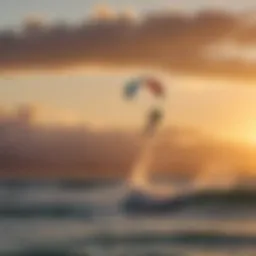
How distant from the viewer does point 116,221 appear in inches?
47.6

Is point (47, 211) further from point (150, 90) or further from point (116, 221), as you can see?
point (150, 90)

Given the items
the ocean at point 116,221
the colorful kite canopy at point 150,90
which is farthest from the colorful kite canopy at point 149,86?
the ocean at point 116,221

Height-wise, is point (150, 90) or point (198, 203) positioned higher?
point (150, 90)

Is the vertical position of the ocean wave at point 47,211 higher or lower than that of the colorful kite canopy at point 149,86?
lower

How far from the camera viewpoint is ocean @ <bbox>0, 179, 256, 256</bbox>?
1.20m

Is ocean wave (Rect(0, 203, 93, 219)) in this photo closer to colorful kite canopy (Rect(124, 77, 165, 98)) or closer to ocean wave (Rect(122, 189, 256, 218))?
ocean wave (Rect(122, 189, 256, 218))

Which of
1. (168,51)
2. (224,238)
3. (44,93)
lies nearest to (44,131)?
(44,93)

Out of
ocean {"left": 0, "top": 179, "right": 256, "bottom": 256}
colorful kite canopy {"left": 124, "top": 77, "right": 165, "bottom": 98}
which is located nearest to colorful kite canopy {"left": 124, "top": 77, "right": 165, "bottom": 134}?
colorful kite canopy {"left": 124, "top": 77, "right": 165, "bottom": 98}

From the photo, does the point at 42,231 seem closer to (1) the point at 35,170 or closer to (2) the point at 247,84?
(1) the point at 35,170

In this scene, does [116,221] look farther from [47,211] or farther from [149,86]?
[149,86]

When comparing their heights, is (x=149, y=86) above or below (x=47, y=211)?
above

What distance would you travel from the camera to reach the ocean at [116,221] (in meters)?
1.20

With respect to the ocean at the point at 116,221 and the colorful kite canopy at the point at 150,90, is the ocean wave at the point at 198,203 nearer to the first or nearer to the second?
the ocean at the point at 116,221

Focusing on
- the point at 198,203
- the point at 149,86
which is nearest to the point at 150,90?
the point at 149,86
